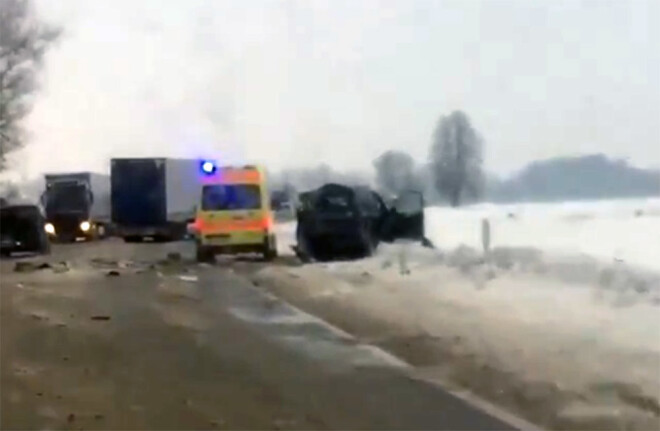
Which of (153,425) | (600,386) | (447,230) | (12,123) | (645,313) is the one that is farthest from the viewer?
(12,123)

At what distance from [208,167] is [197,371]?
26.6 metres

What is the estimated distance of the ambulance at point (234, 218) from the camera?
3844 centimetres

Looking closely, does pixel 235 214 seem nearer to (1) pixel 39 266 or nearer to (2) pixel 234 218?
(2) pixel 234 218

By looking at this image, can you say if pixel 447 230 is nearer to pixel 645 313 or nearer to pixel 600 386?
pixel 645 313

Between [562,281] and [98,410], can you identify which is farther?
[562,281]

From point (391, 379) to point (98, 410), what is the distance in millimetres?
3188

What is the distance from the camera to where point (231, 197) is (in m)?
39.1

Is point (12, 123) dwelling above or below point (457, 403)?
above

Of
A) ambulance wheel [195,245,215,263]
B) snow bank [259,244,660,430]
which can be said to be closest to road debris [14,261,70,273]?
ambulance wheel [195,245,215,263]

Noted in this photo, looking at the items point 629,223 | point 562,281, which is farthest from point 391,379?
point 629,223

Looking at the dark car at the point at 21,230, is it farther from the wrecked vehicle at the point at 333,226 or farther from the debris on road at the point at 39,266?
the wrecked vehicle at the point at 333,226

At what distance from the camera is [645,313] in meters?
19.0

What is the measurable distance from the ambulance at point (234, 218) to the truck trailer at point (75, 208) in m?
23.8

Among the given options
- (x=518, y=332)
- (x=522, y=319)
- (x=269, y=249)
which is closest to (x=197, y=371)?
(x=518, y=332)
